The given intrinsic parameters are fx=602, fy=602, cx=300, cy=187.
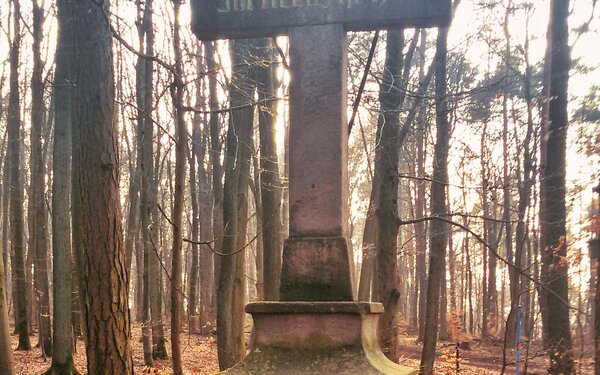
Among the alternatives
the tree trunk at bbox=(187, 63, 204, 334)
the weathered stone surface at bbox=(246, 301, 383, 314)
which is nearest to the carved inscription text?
the weathered stone surface at bbox=(246, 301, 383, 314)

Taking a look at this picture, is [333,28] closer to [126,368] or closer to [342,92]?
[342,92]

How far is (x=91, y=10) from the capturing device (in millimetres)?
6352

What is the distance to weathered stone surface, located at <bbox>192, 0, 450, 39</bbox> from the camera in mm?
4309

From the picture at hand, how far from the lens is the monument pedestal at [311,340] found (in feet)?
12.4

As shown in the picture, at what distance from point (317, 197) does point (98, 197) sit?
300 centimetres

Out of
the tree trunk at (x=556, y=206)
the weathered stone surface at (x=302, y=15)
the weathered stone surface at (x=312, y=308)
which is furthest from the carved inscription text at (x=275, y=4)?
the tree trunk at (x=556, y=206)

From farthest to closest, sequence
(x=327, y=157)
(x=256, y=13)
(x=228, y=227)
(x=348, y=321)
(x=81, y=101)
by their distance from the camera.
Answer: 1. (x=228, y=227)
2. (x=81, y=101)
3. (x=256, y=13)
4. (x=327, y=157)
5. (x=348, y=321)

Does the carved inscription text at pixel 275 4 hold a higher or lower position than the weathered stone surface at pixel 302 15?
higher

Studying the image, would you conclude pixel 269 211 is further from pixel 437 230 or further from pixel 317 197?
pixel 317 197

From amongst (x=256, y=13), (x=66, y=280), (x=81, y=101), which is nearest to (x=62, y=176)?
(x=66, y=280)

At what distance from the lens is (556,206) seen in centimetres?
1091

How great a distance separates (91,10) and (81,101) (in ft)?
3.19

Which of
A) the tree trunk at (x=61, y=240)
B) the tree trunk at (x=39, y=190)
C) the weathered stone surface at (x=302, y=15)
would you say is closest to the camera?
the weathered stone surface at (x=302, y=15)

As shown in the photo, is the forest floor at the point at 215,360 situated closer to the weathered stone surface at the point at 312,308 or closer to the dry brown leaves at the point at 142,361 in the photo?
the dry brown leaves at the point at 142,361
